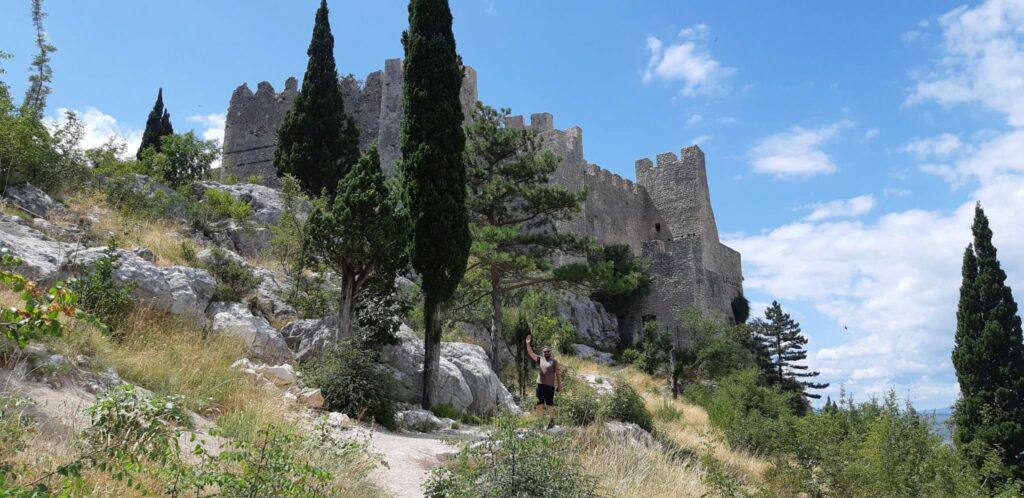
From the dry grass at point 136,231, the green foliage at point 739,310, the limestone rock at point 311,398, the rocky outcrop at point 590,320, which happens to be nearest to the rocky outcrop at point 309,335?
the limestone rock at point 311,398

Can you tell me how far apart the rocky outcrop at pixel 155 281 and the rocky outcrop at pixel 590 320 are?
755 inches

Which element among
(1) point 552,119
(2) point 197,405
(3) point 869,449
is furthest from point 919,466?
(1) point 552,119

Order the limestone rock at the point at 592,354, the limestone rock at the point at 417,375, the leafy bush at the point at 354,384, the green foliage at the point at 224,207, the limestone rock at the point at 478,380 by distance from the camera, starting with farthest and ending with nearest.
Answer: the limestone rock at the point at 592,354, the green foliage at the point at 224,207, the limestone rock at the point at 478,380, the limestone rock at the point at 417,375, the leafy bush at the point at 354,384

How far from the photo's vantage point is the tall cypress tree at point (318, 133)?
20.5 metres

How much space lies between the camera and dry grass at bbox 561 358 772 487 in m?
9.56

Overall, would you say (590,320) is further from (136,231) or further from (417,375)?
(136,231)

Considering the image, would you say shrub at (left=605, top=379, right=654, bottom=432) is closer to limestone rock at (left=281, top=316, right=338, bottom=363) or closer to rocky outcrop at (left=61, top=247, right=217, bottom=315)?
limestone rock at (left=281, top=316, right=338, bottom=363)

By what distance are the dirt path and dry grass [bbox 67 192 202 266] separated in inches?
221

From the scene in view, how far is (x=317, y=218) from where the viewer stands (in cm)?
1087

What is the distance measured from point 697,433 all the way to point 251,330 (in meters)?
8.51

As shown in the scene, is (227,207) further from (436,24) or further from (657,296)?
(657,296)

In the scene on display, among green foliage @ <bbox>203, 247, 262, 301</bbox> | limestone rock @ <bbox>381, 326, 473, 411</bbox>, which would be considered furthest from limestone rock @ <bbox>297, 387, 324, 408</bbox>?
green foliage @ <bbox>203, 247, 262, 301</bbox>

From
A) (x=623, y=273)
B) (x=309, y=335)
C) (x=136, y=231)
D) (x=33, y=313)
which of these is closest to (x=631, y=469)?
(x=33, y=313)

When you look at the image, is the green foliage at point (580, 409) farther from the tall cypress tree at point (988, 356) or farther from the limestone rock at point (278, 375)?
the tall cypress tree at point (988, 356)
